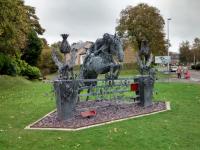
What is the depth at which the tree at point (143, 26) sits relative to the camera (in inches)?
2790

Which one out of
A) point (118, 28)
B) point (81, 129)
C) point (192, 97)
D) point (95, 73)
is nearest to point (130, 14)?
point (118, 28)

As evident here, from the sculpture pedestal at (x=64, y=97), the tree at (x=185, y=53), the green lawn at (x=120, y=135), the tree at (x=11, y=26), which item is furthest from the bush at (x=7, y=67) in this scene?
the tree at (x=185, y=53)

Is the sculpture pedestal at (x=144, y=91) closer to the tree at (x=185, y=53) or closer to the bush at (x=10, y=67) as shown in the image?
the bush at (x=10, y=67)

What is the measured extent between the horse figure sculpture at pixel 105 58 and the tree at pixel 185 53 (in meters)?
109

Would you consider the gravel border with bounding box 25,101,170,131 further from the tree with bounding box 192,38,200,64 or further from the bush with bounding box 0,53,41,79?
the tree with bounding box 192,38,200,64

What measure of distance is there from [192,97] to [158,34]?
50.9m

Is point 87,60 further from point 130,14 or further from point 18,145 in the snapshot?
point 130,14

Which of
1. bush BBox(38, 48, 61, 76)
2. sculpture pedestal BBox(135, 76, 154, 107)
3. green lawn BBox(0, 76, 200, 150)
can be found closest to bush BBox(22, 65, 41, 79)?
bush BBox(38, 48, 61, 76)

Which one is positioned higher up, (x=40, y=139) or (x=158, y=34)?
(x=158, y=34)

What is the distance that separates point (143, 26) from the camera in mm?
71938

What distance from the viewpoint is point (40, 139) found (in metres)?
11.4

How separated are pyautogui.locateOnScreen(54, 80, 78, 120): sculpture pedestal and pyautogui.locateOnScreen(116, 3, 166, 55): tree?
5652 cm

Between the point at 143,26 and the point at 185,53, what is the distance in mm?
56301

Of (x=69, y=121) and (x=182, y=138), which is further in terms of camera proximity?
(x=69, y=121)
